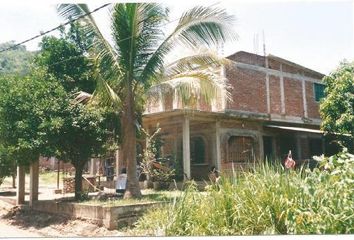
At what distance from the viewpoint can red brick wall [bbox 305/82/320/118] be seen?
23.0 metres

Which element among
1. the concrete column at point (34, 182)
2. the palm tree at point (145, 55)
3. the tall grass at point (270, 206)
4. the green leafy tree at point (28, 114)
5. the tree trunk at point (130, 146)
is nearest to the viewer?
the tall grass at point (270, 206)

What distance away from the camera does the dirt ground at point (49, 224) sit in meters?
10.8

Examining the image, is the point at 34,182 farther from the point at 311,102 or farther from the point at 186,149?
the point at 311,102

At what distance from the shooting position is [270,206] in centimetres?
637

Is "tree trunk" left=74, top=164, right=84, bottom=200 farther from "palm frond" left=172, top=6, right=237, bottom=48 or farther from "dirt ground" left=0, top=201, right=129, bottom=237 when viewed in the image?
"palm frond" left=172, top=6, right=237, bottom=48

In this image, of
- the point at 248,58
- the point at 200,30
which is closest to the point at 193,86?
the point at 200,30

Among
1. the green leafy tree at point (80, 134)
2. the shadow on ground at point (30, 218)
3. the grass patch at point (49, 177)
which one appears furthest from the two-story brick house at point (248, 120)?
the grass patch at point (49, 177)

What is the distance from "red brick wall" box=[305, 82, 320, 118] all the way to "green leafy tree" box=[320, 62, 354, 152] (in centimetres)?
429

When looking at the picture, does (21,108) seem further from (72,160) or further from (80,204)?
(80,204)

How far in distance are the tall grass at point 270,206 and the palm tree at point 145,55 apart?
14.6ft

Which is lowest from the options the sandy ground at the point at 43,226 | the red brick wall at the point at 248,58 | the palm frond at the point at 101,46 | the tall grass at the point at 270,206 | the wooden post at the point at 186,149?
the sandy ground at the point at 43,226

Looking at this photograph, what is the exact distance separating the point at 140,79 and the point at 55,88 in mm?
3203

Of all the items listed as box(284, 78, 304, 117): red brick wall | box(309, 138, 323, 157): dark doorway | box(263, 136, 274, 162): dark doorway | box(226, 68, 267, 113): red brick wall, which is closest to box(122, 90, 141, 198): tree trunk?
box(226, 68, 267, 113): red brick wall

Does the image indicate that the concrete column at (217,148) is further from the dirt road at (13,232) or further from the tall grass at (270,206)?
the tall grass at (270,206)
